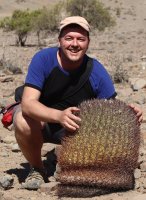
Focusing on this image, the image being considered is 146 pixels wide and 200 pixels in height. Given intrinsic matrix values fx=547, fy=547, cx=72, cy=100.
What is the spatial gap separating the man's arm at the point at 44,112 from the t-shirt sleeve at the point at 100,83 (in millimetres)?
470

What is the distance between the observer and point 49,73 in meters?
4.24

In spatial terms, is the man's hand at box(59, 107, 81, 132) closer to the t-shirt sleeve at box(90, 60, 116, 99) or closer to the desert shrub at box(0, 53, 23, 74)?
the t-shirt sleeve at box(90, 60, 116, 99)

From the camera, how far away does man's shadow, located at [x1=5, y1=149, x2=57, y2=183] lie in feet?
15.6

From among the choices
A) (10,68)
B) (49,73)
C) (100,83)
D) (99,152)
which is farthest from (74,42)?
(10,68)

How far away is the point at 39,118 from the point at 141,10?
3609 cm

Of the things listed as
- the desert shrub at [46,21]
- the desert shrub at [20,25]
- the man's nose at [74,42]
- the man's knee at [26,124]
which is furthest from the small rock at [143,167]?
the desert shrub at [46,21]

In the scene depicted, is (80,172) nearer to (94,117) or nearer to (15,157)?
(94,117)

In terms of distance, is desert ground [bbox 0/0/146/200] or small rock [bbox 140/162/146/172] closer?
desert ground [bbox 0/0/146/200]

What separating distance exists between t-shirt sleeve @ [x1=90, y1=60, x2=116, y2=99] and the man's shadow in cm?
91

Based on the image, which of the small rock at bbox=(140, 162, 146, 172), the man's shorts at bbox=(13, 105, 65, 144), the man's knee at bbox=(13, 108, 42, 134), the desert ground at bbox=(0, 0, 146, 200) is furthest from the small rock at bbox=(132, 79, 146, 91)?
the man's knee at bbox=(13, 108, 42, 134)

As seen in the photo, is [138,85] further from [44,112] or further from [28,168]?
[44,112]

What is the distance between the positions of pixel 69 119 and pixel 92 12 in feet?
73.8

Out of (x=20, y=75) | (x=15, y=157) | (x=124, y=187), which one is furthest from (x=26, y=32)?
(x=124, y=187)

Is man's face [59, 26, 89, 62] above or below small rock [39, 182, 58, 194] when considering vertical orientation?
above
